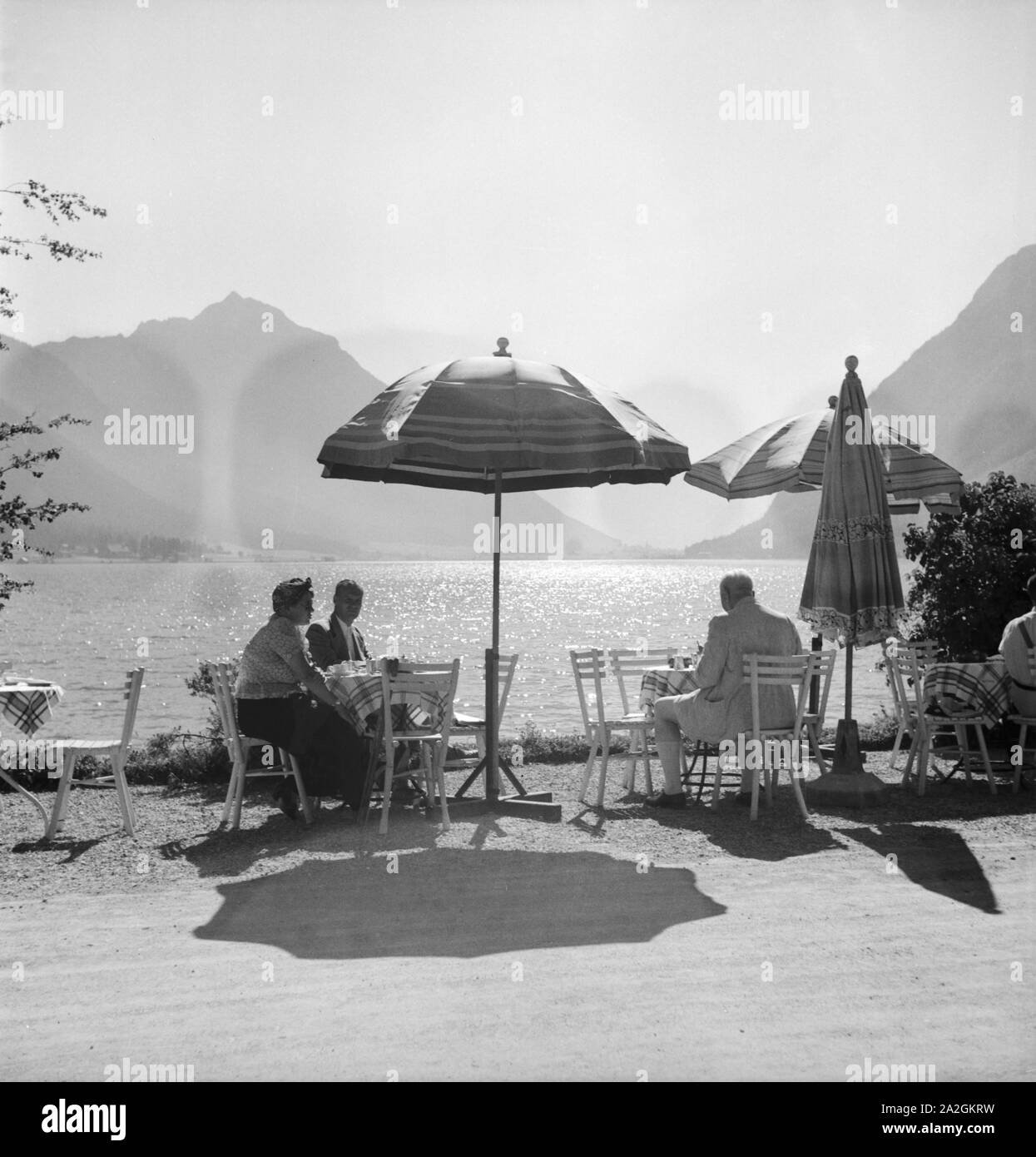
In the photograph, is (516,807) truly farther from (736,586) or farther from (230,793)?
(736,586)

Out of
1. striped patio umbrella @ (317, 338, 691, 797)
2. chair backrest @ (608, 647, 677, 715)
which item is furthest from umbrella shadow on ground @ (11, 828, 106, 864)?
chair backrest @ (608, 647, 677, 715)

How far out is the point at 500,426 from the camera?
22.7 feet

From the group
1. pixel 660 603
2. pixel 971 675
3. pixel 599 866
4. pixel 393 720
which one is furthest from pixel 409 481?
pixel 660 603

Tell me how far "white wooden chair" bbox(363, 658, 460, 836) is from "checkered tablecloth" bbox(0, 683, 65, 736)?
6.49 ft

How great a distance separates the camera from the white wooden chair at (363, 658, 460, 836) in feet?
23.3

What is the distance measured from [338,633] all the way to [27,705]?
1974 mm

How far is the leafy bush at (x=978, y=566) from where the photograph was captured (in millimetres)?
11023

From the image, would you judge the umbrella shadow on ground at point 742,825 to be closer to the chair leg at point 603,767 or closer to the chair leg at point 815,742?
the chair leg at point 603,767

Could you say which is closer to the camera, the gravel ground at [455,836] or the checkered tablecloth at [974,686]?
the gravel ground at [455,836]

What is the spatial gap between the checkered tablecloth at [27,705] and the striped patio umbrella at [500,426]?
225 centimetres

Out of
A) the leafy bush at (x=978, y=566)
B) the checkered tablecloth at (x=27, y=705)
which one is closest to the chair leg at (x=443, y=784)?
the checkered tablecloth at (x=27, y=705)

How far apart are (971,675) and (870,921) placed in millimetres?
4012

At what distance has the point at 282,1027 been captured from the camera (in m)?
3.90

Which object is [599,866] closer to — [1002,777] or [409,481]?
[409,481]
